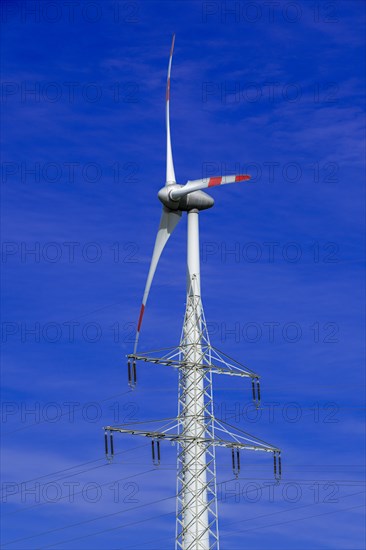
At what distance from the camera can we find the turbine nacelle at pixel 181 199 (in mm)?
137875

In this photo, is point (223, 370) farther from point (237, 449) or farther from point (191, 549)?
point (191, 549)

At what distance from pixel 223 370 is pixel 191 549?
15.8 metres

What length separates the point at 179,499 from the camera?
129 meters

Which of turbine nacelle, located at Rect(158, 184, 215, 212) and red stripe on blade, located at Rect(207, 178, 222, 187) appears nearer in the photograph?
red stripe on blade, located at Rect(207, 178, 222, 187)

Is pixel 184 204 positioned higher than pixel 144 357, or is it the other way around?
pixel 184 204

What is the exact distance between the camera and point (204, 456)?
12962cm

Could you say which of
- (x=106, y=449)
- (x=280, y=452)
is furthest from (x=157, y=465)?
(x=280, y=452)

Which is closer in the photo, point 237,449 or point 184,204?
point 237,449

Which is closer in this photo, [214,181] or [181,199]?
[214,181]

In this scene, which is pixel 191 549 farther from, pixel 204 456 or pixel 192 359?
pixel 192 359

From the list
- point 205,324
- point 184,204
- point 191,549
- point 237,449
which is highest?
point 184,204

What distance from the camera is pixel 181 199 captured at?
453 feet

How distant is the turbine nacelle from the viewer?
138m

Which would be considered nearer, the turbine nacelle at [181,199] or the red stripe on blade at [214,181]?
the red stripe on blade at [214,181]
